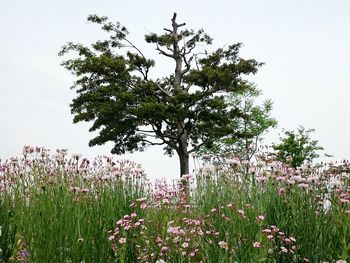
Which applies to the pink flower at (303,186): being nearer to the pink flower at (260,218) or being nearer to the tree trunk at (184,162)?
the pink flower at (260,218)

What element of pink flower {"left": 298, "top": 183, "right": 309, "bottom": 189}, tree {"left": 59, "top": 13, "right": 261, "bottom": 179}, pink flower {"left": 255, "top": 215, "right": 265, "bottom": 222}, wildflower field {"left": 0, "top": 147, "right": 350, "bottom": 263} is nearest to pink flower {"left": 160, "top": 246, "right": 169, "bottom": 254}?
wildflower field {"left": 0, "top": 147, "right": 350, "bottom": 263}

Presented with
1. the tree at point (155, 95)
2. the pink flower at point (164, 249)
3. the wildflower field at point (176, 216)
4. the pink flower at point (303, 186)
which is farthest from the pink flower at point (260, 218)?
the tree at point (155, 95)

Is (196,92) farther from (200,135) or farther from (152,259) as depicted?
(152,259)

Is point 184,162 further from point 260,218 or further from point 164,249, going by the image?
point 260,218

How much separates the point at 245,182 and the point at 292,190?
0.63m

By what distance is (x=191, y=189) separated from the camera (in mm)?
7410

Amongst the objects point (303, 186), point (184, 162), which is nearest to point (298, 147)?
point (184, 162)

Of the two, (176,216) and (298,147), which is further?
(298,147)

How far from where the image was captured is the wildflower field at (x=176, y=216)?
226 inches

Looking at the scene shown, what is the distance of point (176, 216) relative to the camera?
23.8 feet

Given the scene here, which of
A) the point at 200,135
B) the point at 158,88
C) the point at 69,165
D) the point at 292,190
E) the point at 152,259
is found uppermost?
the point at 158,88

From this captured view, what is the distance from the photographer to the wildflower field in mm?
5742

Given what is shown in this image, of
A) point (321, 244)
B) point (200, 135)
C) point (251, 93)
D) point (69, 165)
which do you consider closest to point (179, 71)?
point (200, 135)

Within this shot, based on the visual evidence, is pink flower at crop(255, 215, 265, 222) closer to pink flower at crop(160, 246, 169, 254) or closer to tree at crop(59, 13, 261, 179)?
pink flower at crop(160, 246, 169, 254)
